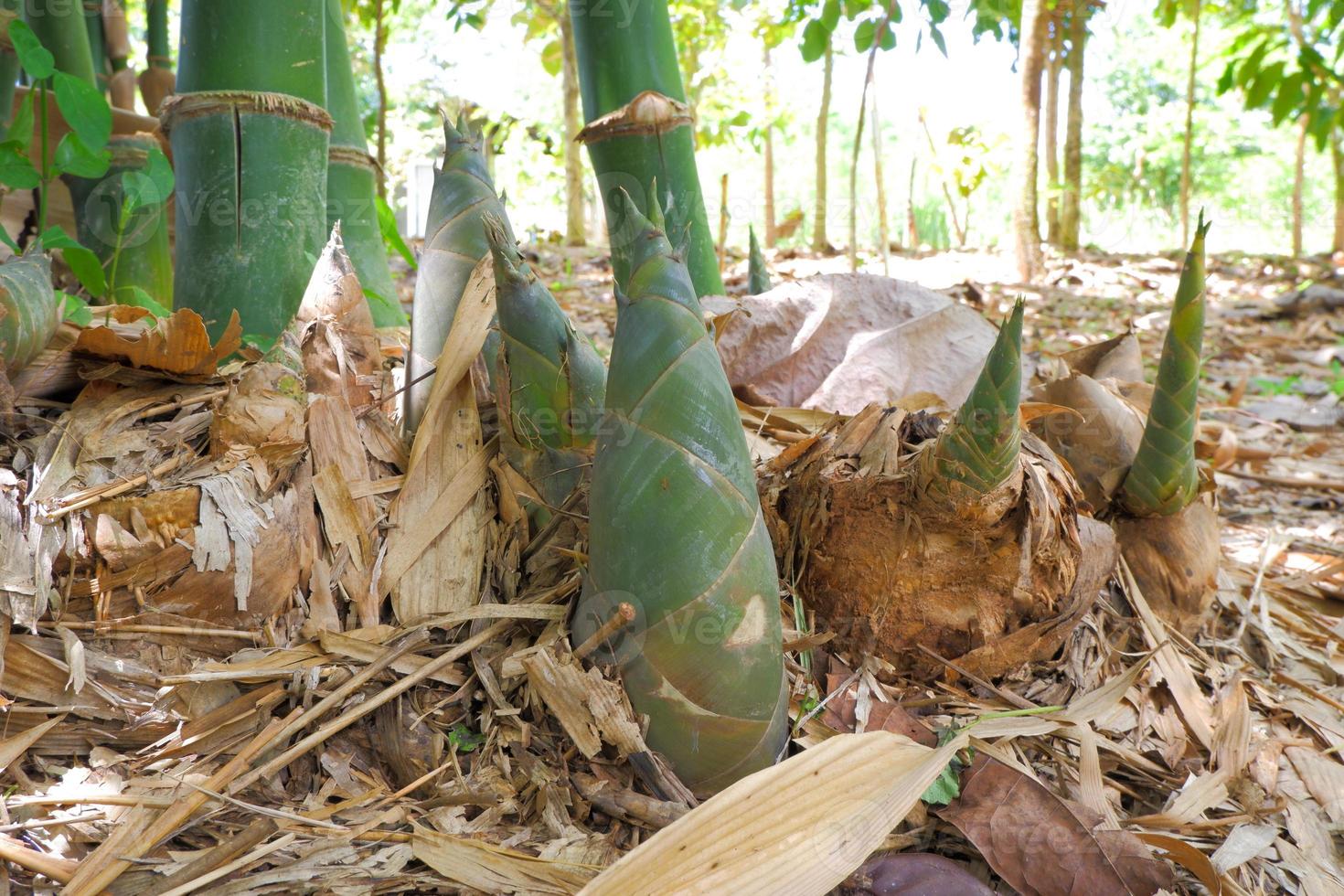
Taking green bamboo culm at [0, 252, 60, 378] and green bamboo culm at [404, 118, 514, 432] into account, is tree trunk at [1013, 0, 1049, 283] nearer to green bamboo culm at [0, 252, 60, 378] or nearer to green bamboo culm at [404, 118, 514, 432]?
green bamboo culm at [404, 118, 514, 432]

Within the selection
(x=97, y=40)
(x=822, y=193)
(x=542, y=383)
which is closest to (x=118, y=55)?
(x=97, y=40)

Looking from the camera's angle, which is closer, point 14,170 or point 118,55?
point 14,170

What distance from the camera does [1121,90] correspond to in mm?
17750

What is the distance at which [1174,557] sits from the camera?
147 centimetres

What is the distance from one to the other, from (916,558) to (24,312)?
46.4 inches

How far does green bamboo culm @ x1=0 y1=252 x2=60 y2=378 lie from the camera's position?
3.77ft

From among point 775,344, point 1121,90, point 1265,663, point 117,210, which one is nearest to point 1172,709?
point 1265,663

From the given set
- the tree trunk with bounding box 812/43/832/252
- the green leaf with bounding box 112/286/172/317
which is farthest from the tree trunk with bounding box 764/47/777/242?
the green leaf with bounding box 112/286/172/317

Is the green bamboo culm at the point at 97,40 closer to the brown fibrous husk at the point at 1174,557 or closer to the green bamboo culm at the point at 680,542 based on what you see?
the green bamboo culm at the point at 680,542

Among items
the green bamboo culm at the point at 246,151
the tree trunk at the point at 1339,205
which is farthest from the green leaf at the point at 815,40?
the tree trunk at the point at 1339,205

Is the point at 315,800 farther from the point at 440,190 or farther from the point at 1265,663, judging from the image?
the point at 1265,663

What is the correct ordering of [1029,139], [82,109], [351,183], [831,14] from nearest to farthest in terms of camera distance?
[82,109]
[351,183]
[831,14]
[1029,139]

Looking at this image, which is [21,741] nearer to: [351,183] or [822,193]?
[351,183]

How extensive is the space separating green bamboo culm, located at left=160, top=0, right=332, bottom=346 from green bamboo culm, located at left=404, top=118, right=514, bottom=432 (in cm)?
30
